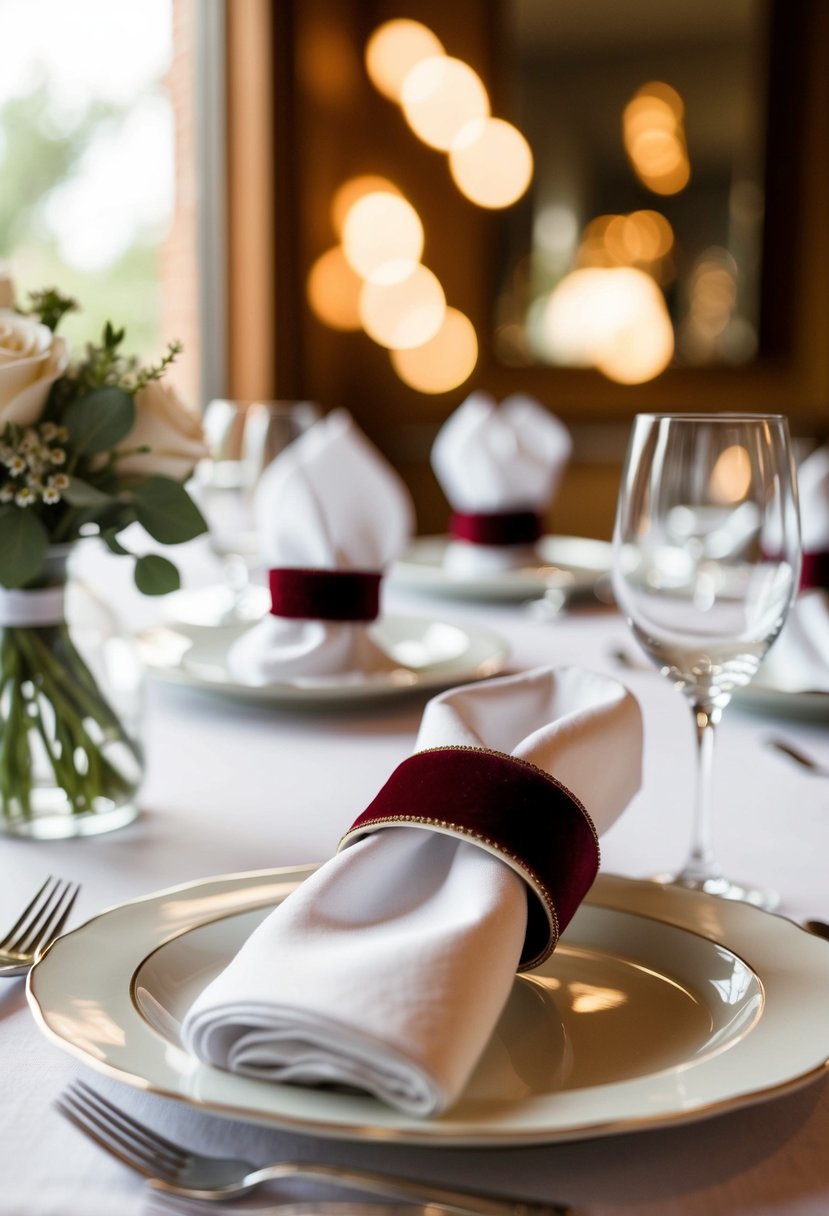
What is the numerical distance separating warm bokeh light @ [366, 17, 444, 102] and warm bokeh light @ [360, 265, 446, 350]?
25.7 inches

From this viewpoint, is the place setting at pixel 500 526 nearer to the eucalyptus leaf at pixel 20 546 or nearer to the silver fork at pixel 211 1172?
the eucalyptus leaf at pixel 20 546

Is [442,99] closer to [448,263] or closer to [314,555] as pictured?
[448,263]

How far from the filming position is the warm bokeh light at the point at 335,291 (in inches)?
174

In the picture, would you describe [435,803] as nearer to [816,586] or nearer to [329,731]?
[329,731]

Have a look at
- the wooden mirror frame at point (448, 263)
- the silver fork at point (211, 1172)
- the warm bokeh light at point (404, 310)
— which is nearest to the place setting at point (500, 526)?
the silver fork at point (211, 1172)

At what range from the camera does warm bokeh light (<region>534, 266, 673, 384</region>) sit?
4.72 metres

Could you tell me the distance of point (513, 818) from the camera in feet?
1.98

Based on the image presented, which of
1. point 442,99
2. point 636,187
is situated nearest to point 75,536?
point 442,99

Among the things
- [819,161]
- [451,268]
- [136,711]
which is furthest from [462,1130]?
[819,161]

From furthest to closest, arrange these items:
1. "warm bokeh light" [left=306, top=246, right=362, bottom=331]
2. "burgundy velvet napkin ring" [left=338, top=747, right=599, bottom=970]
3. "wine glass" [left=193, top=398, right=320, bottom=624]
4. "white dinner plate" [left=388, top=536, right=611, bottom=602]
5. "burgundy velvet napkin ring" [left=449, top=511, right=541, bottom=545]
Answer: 1. "warm bokeh light" [left=306, top=246, right=362, bottom=331]
2. "burgundy velvet napkin ring" [left=449, top=511, right=541, bottom=545]
3. "white dinner plate" [left=388, top=536, right=611, bottom=602]
4. "wine glass" [left=193, top=398, right=320, bottom=624]
5. "burgundy velvet napkin ring" [left=338, top=747, right=599, bottom=970]

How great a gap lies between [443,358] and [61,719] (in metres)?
3.93

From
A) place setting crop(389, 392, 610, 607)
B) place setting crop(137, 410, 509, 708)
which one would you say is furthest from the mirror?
place setting crop(137, 410, 509, 708)

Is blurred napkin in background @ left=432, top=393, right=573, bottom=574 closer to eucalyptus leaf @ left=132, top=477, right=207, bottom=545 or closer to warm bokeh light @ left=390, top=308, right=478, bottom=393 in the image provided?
eucalyptus leaf @ left=132, top=477, right=207, bottom=545

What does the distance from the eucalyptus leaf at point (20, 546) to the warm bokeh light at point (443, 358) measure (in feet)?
12.9
